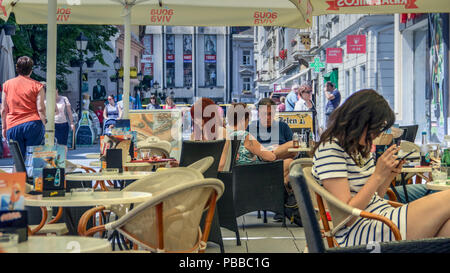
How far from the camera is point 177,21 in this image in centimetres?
998

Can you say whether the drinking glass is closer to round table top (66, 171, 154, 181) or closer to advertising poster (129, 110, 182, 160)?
round table top (66, 171, 154, 181)

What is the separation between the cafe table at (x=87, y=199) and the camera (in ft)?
12.1

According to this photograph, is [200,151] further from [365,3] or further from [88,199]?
[365,3]

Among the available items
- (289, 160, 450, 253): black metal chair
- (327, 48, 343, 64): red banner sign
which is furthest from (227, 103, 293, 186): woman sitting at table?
(327, 48, 343, 64): red banner sign

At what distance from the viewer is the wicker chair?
3.37m

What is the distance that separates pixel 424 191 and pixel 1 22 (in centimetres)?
1304

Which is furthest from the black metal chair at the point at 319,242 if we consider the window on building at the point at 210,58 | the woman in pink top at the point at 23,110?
the window on building at the point at 210,58

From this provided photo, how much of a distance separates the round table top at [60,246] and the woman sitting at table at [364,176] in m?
1.40

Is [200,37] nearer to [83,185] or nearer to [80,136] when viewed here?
[80,136]

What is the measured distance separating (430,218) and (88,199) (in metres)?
1.85

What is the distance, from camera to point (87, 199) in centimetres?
381

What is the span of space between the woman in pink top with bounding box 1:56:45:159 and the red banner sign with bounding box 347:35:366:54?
18273 millimetres

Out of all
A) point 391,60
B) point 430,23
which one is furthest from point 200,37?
point 430,23

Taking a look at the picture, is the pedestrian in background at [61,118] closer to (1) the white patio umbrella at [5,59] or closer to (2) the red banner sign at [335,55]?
(1) the white patio umbrella at [5,59]
